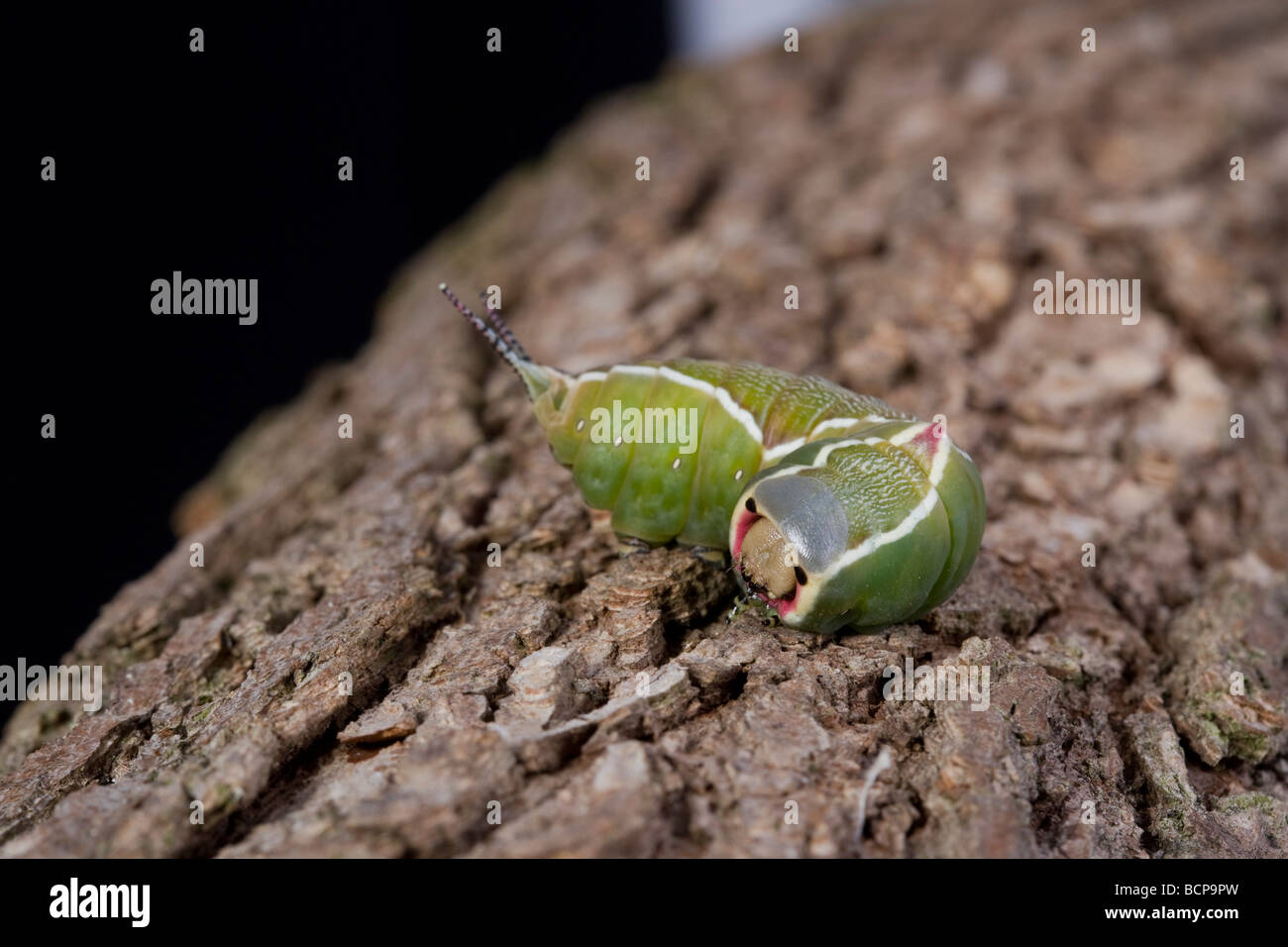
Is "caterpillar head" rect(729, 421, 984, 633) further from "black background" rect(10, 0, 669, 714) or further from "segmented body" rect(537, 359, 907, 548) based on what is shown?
"black background" rect(10, 0, 669, 714)

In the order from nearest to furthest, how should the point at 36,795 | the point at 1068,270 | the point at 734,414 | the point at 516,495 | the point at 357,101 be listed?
the point at 36,795, the point at 734,414, the point at 516,495, the point at 1068,270, the point at 357,101

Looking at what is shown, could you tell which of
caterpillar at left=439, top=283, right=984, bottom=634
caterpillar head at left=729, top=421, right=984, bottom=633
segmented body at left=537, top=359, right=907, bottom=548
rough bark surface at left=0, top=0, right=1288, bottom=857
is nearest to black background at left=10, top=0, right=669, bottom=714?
rough bark surface at left=0, top=0, right=1288, bottom=857

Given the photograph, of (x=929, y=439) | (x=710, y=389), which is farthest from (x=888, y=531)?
(x=710, y=389)

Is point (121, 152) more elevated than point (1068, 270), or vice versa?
point (121, 152)

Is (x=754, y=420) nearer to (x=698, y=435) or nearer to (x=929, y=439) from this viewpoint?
(x=698, y=435)
